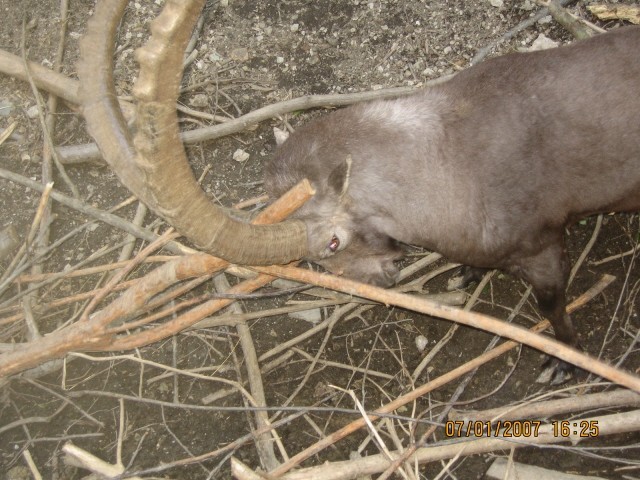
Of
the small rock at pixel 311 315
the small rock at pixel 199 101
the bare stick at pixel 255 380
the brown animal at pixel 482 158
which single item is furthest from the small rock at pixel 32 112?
the small rock at pixel 311 315

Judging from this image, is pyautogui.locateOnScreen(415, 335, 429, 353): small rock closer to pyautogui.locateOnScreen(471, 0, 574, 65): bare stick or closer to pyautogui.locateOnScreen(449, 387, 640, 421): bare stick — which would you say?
pyautogui.locateOnScreen(449, 387, 640, 421): bare stick

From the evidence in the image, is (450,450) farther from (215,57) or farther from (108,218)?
(215,57)

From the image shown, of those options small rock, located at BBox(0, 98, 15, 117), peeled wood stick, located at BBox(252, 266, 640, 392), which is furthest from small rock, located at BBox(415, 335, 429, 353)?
small rock, located at BBox(0, 98, 15, 117)

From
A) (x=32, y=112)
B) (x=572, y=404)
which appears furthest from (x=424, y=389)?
(x=32, y=112)

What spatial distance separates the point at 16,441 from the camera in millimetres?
4152

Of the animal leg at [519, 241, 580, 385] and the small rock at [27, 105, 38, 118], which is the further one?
the small rock at [27, 105, 38, 118]

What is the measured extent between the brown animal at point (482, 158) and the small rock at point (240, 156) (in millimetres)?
1225

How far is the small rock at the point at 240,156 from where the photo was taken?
4.76 meters

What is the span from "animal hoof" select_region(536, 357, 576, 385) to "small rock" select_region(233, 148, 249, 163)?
2.53 metres

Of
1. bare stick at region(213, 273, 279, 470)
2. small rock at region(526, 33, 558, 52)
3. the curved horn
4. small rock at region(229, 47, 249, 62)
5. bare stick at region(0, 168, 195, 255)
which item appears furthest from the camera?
→ small rock at region(229, 47, 249, 62)

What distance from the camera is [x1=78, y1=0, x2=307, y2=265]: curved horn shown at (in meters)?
1.96

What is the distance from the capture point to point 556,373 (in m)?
4.23

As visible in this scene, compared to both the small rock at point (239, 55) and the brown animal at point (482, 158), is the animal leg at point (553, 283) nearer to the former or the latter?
the brown animal at point (482, 158)

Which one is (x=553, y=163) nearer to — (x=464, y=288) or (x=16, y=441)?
(x=464, y=288)
